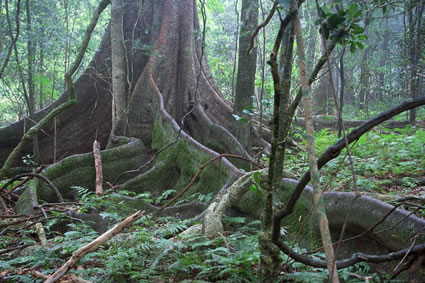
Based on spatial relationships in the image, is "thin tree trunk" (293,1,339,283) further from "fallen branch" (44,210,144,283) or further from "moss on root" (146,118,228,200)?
"moss on root" (146,118,228,200)

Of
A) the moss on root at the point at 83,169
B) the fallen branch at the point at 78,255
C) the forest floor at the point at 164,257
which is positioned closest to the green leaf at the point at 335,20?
Answer: the forest floor at the point at 164,257

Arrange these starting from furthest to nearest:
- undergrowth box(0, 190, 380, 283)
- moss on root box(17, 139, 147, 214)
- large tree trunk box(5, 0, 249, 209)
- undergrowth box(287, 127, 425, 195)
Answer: large tree trunk box(5, 0, 249, 209) < moss on root box(17, 139, 147, 214) < undergrowth box(287, 127, 425, 195) < undergrowth box(0, 190, 380, 283)

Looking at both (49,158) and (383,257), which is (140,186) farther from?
(383,257)

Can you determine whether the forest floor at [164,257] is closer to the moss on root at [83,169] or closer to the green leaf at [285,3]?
the green leaf at [285,3]

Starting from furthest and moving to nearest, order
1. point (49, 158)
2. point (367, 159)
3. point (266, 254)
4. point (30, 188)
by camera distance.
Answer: point (49, 158), point (367, 159), point (30, 188), point (266, 254)

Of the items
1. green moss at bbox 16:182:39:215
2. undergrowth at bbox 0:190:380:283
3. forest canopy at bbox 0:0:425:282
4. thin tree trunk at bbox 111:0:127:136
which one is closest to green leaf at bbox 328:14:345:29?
forest canopy at bbox 0:0:425:282

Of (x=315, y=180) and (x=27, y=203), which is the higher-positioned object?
(x=315, y=180)

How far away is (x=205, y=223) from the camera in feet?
10.8

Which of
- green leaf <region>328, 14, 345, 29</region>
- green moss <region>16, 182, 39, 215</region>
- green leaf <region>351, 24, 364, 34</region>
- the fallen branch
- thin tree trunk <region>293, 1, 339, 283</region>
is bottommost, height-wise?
green moss <region>16, 182, 39, 215</region>

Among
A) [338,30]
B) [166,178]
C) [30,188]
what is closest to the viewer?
[338,30]

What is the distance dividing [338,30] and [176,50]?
6721mm

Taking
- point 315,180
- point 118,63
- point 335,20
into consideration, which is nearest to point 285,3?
point 335,20

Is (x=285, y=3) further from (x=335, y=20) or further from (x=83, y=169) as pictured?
(x=83, y=169)

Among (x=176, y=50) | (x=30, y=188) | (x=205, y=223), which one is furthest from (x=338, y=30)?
(x=176, y=50)
